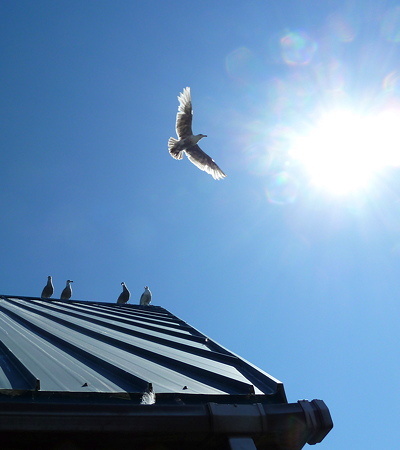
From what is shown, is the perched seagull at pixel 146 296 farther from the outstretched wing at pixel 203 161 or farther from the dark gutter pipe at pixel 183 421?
the dark gutter pipe at pixel 183 421

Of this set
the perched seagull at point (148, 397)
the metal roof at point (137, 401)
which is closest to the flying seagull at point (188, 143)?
the metal roof at point (137, 401)

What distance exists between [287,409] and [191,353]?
218cm

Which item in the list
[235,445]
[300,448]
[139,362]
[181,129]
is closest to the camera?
[235,445]

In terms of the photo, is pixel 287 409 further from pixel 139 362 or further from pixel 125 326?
pixel 125 326

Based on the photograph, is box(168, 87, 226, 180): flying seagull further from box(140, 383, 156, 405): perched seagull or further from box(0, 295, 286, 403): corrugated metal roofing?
box(140, 383, 156, 405): perched seagull

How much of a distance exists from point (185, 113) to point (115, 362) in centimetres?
1020

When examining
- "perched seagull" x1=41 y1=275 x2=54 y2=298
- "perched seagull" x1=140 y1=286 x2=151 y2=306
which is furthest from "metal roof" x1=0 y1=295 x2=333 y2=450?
"perched seagull" x1=41 y1=275 x2=54 y2=298

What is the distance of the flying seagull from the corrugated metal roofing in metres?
7.89

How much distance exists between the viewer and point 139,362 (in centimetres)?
412

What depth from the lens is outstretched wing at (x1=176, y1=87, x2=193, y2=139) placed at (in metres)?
13.2

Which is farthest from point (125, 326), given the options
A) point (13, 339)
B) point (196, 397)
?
point (196, 397)

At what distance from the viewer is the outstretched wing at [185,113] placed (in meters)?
13.2

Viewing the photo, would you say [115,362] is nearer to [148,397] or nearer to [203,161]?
[148,397]

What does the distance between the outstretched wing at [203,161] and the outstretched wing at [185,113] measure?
675 millimetres
